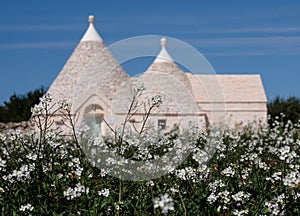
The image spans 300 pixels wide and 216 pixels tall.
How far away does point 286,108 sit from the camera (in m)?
37.3

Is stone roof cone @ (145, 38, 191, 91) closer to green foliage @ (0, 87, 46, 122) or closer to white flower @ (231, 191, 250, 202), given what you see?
green foliage @ (0, 87, 46, 122)

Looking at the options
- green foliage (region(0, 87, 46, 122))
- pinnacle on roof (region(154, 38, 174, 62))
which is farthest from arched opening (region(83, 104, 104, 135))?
green foliage (region(0, 87, 46, 122))

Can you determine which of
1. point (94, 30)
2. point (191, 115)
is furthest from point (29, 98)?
point (191, 115)

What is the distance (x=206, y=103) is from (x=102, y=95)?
6.81m

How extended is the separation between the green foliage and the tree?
14548 mm

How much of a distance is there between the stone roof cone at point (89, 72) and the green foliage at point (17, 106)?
32.7ft

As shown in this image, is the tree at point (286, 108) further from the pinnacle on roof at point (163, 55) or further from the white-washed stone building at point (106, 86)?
the pinnacle on roof at point (163, 55)

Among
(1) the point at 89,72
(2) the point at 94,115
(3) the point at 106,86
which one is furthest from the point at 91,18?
(2) the point at 94,115

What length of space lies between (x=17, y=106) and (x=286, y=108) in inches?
654

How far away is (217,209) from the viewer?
4.86 meters

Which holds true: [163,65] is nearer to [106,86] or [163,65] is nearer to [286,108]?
[106,86]

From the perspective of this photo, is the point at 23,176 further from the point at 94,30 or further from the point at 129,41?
the point at 94,30

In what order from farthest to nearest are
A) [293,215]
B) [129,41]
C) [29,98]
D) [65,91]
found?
1. [29,98]
2. [65,91]
3. [129,41]
4. [293,215]

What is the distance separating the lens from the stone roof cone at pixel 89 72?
74.6 feet
